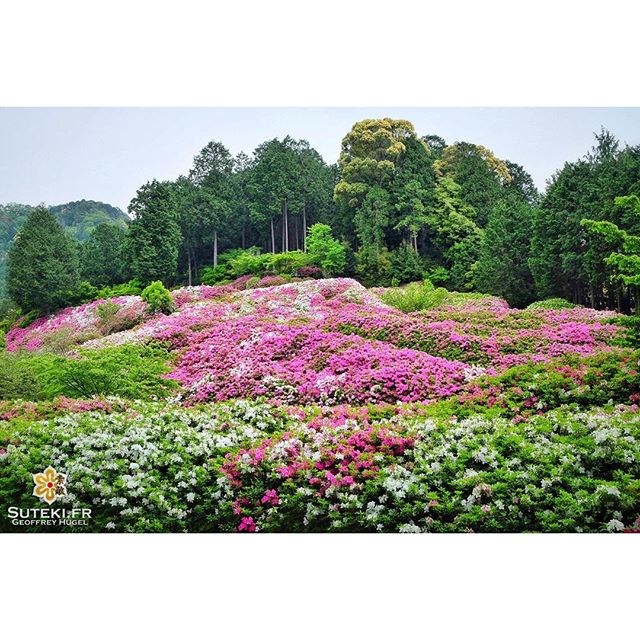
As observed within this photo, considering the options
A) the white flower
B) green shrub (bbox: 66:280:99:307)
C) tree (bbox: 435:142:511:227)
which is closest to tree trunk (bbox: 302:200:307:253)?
tree (bbox: 435:142:511:227)

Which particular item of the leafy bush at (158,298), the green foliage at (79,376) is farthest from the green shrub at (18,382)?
the leafy bush at (158,298)

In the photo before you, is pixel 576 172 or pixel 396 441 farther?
pixel 576 172

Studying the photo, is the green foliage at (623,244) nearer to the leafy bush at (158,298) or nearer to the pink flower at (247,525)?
the pink flower at (247,525)

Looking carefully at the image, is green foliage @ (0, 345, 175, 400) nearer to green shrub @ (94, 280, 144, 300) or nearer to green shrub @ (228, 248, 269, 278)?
green shrub @ (94, 280, 144, 300)

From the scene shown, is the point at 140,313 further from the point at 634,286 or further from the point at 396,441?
the point at 634,286

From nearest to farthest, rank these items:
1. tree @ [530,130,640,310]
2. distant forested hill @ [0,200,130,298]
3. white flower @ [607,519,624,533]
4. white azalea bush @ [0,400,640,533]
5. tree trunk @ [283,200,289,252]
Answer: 1. white flower @ [607,519,624,533]
2. white azalea bush @ [0,400,640,533]
3. tree @ [530,130,640,310]
4. distant forested hill @ [0,200,130,298]
5. tree trunk @ [283,200,289,252]
